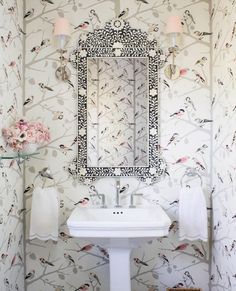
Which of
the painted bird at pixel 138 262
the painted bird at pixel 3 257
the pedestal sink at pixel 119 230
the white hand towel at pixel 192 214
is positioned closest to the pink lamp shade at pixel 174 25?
the white hand towel at pixel 192 214

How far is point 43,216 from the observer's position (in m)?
2.33

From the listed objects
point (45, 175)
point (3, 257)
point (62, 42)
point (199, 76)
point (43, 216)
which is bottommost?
point (3, 257)

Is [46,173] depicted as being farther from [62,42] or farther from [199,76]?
[199,76]

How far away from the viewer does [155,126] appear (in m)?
2.41

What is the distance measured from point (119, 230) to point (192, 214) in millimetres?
653

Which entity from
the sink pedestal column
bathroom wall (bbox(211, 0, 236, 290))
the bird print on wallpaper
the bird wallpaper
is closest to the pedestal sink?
the sink pedestal column

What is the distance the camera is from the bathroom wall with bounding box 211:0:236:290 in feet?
6.70

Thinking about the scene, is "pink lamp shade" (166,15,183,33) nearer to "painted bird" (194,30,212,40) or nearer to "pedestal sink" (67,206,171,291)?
"painted bird" (194,30,212,40)

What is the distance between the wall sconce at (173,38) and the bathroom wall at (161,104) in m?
0.04

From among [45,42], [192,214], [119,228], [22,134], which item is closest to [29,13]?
[45,42]

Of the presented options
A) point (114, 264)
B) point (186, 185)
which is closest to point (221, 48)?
point (186, 185)

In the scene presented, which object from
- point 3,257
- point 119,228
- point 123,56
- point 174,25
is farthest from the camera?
point 123,56

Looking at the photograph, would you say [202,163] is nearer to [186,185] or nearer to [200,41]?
[186,185]

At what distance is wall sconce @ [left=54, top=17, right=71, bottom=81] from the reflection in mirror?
6.6 inches
